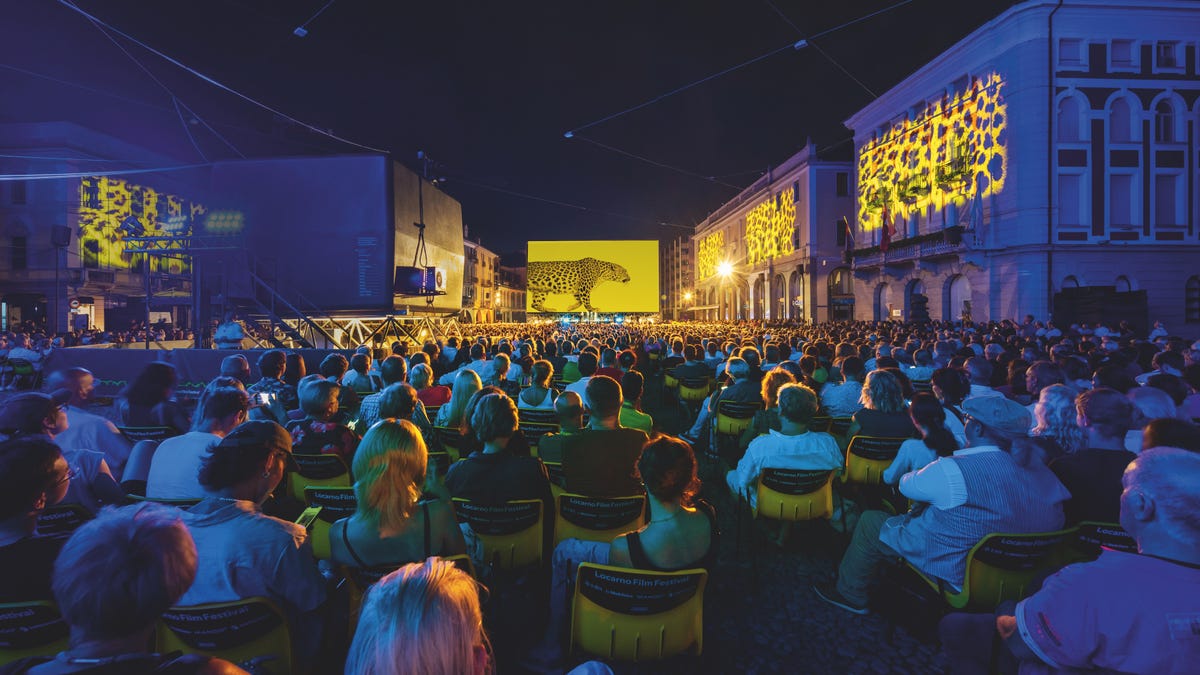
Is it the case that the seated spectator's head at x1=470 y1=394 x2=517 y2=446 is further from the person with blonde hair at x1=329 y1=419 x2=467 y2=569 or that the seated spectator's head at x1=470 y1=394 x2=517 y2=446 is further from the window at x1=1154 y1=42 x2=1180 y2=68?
the window at x1=1154 y1=42 x2=1180 y2=68

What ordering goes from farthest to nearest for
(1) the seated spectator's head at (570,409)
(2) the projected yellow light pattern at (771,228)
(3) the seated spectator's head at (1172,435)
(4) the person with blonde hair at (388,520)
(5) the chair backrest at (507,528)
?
(2) the projected yellow light pattern at (771,228) → (1) the seated spectator's head at (570,409) → (5) the chair backrest at (507,528) → (3) the seated spectator's head at (1172,435) → (4) the person with blonde hair at (388,520)

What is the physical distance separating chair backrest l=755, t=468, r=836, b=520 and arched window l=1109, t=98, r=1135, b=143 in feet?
105

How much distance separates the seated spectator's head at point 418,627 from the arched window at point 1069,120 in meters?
33.8

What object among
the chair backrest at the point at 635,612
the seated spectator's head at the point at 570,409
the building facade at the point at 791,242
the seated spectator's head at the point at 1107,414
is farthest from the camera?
the building facade at the point at 791,242

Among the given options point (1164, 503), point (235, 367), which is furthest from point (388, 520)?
point (235, 367)

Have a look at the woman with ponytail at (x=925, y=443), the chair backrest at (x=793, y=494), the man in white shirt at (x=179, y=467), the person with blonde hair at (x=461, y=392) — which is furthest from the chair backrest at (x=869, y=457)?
the man in white shirt at (x=179, y=467)

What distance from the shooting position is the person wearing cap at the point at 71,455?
11.2ft

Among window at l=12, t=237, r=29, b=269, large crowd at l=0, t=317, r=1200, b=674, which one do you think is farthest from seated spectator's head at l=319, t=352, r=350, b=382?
window at l=12, t=237, r=29, b=269

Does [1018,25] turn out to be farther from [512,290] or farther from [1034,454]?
[512,290]

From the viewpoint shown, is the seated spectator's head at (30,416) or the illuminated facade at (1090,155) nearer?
the seated spectator's head at (30,416)

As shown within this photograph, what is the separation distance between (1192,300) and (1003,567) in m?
33.6

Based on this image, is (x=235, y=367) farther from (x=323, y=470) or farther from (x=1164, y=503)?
(x=1164, y=503)

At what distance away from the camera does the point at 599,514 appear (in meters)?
3.62

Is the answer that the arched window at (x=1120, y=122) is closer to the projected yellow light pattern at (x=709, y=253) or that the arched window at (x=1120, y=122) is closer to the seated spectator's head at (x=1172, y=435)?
the seated spectator's head at (x=1172, y=435)
